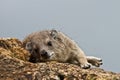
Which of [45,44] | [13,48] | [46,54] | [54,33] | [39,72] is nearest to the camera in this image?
[39,72]

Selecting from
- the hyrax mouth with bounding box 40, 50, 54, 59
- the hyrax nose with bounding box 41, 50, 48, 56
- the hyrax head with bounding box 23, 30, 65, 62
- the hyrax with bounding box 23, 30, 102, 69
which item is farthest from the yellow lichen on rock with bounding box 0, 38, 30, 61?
the hyrax nose with bounding box 41, 50, 48, 56

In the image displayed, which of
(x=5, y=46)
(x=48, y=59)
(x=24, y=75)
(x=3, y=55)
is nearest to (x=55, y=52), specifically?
(x=48, y=59)

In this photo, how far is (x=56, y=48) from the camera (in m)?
15.8

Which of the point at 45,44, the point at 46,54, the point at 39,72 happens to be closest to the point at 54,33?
the point at 45,44

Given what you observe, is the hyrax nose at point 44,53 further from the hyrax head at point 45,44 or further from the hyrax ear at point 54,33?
the hyrax ear at point 54,33

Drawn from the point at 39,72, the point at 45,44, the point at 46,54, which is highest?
the point at 45,44

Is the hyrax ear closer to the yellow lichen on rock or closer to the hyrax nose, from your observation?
the hyrax nose

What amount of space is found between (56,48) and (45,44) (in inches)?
26.0

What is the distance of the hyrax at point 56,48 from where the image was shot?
569 inches

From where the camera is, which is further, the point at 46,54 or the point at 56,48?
the point at 56,48

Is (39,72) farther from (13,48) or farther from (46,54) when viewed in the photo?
(46,54)

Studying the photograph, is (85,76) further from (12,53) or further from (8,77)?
(12,53)

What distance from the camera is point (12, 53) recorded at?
10.4 meters

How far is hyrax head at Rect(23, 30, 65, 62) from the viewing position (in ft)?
46.4
